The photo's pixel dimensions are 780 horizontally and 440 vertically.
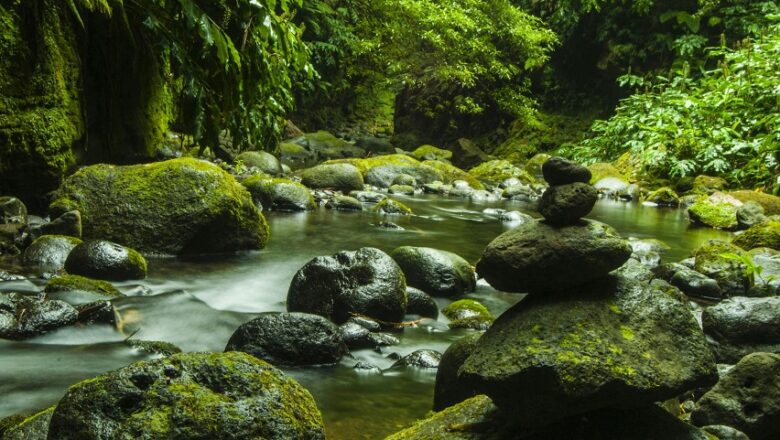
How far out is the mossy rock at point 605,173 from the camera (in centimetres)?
1847

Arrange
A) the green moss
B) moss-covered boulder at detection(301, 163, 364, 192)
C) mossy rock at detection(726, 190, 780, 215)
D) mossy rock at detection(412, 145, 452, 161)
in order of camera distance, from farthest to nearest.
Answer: mossy rock at detection(412, 145, 452, 161) < moss-covered boulder at detection(301, 163, 364, 192) < mossy rock at detection(726, 190, 780, 215) < the green moss

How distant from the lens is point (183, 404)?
229 centimetres

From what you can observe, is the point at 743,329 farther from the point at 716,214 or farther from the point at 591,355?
the point at 716,214

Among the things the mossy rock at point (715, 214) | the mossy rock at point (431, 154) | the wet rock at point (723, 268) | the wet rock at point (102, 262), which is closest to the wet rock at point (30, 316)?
the wet rock at point (102, 262)

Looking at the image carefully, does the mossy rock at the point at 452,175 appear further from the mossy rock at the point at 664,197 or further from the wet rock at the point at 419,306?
the wet rock at the point at 419,306

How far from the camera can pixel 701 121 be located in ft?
55.6

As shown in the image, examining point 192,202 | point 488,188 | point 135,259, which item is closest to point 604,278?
point 135,259

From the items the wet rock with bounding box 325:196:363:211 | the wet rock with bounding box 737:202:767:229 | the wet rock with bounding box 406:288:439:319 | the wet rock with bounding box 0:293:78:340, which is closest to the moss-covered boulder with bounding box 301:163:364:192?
the wet rock with bounding box 325:196:363:211

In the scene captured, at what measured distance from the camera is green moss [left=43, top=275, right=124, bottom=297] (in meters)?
5.03

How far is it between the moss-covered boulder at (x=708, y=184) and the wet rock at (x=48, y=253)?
14.0 meters

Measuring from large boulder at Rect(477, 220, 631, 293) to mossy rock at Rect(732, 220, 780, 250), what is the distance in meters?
6.92

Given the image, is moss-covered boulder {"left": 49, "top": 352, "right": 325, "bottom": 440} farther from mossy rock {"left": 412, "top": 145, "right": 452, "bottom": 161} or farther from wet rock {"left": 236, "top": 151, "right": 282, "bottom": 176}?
mossy rock {"left": 412, "top": 145, "right": 452, "bottom": 161}

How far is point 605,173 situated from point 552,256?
17.2 m

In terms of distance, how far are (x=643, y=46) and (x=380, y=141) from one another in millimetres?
9926
